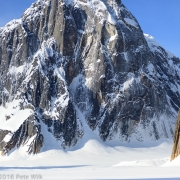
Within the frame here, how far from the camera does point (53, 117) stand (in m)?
68.0

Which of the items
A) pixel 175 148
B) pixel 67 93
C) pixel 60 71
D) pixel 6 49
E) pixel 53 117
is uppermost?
pixel 6 49

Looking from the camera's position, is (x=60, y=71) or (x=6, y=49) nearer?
(x=60, y=71)

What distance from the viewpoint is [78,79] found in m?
76.6

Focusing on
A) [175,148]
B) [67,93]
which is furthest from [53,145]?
[175,148]

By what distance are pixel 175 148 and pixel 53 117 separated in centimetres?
4375

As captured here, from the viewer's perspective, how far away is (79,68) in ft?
255

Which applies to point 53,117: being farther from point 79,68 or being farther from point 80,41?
point 80,41

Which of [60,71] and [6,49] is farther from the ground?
[6,49]

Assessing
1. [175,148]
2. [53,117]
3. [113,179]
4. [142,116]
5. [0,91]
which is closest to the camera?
[113,179]

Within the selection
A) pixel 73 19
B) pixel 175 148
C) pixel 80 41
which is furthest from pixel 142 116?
pixel 175 148

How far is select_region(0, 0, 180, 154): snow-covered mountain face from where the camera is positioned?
6775cm

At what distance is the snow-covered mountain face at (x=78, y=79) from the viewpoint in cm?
6775

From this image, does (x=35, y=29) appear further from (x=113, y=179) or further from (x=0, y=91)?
(x=113, y=179)

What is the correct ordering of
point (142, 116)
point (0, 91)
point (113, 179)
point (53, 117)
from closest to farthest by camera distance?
point (113, 179) < point (53, 117) < point (142, 116) < point (0, 91)
